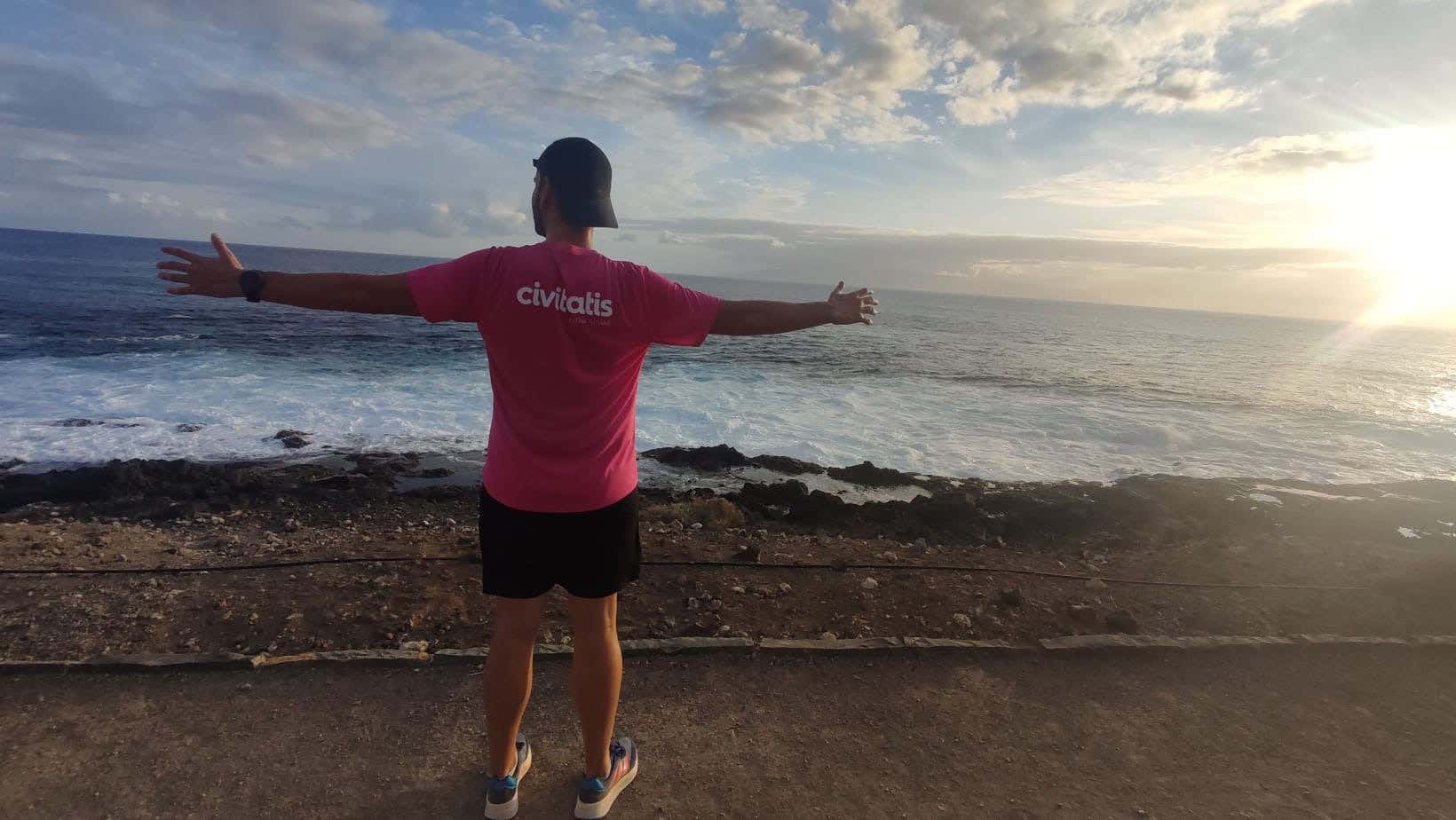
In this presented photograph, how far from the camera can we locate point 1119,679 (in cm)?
446

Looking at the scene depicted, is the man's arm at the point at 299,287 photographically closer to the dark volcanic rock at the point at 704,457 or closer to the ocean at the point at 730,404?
the dark volcanic rock at the point at 704,457

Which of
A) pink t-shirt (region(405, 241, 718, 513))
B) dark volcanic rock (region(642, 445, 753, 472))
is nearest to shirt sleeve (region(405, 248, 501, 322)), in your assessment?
pink t-shirt (region(405, 241, 718, 513))

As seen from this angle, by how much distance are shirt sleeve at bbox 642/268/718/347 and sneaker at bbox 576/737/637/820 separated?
1.93 metres

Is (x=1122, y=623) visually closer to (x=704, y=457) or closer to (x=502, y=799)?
(x=502, y=799)

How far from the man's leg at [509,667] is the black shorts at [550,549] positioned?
101 mm

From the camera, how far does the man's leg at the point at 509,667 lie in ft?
8.70

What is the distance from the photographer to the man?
2.25 m

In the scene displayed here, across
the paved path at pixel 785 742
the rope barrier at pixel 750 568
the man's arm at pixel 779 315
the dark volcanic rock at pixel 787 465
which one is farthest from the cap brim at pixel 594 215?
the dark volcanic rock at pixel 787 465

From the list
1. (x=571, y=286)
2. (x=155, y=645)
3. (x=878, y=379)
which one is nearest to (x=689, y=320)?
(x=571, y=286)

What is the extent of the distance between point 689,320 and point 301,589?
14.1 feet

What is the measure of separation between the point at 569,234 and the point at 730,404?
16.2 metres

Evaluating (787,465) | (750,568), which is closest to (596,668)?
(750,568)

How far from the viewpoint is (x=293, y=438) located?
12.7 m

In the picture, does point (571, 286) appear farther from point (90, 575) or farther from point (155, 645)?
point (90, 575)
